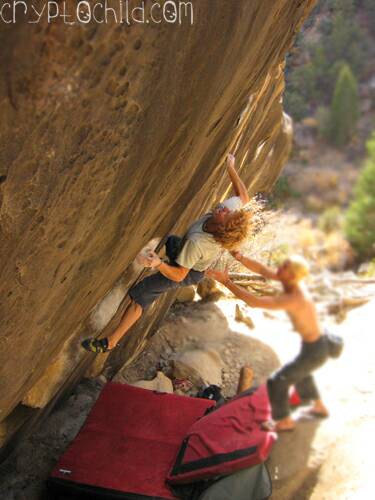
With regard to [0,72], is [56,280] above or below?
below

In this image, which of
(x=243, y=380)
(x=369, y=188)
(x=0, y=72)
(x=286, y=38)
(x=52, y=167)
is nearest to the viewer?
(x=0, y=72)

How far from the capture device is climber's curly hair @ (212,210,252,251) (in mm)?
3148

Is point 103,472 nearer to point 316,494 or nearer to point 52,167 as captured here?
point 316,494

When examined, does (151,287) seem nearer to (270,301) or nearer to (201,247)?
(201,247)

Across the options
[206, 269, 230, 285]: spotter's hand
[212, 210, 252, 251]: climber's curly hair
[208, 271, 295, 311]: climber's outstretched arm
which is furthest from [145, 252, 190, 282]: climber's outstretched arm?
[208, 271, 295, 311]: climber's outstretched arm

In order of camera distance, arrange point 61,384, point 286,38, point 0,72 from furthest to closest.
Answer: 1. point 286,38
2. point 61,384
3. point 0,72

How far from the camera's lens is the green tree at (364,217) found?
674 inches

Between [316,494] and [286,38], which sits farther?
[286,38]

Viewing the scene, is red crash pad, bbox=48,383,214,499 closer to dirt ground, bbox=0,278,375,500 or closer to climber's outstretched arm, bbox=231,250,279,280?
dirt ground, bbox=0,278,375,500

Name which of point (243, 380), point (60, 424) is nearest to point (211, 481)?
point (243, 380)

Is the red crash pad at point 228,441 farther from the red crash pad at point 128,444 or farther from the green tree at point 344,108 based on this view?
the green tree at point 344,108

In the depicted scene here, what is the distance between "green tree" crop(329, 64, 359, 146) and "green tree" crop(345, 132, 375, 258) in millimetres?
11562

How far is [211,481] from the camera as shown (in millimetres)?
3568

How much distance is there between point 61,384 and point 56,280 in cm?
217
